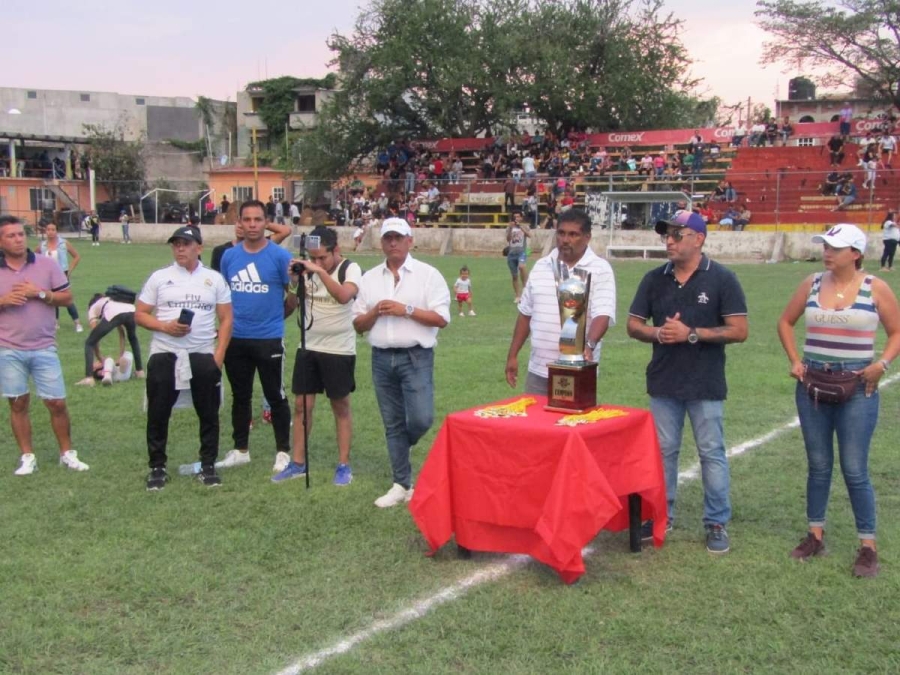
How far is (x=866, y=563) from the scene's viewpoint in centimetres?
497

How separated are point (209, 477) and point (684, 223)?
12.5ft

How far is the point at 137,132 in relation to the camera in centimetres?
7025

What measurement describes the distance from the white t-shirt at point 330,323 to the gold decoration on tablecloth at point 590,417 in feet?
7.34

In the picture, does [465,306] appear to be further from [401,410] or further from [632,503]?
[632,503]

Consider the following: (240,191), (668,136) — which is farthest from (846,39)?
(240,191)

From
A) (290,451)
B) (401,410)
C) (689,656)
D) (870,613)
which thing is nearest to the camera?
(689,656)

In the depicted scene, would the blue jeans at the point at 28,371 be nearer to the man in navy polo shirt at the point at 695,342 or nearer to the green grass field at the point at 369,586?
the green grass field at the point at 369,586

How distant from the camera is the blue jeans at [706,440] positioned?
5359 millimetres

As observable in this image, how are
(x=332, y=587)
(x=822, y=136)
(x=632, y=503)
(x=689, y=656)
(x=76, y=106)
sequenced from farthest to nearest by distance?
(x=76, y=106), (x=822, y=136), (x=632, y=503), (x=332, y=587), (x=689, y=656)

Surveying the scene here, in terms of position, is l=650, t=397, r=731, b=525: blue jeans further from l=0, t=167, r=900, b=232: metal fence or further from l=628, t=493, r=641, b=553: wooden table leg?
l=0, t=167, r=900, b=232: metal fence

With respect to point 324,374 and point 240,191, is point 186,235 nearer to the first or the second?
point 324,374

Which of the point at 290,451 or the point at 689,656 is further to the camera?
the point at 290,451

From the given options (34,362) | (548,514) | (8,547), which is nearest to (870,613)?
(548,514)

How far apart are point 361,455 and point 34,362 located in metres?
2.57
